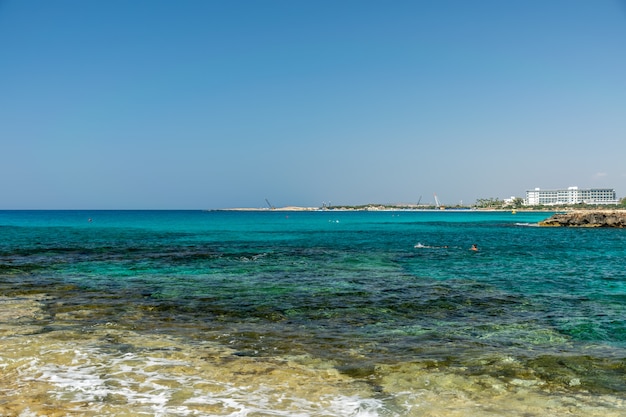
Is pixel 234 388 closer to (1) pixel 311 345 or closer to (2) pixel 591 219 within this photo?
(1) pixel 311 345

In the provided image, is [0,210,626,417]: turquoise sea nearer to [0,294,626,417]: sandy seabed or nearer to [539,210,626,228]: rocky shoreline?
[0,294,626,417]: sandy seabed

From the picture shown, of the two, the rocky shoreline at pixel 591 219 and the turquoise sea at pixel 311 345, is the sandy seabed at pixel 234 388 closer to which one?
the turquoise sea at pixel 311 345

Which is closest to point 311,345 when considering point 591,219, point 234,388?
point 234,388

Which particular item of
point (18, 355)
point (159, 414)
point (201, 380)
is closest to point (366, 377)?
point (201, 380)

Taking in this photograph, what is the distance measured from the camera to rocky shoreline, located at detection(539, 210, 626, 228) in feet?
287

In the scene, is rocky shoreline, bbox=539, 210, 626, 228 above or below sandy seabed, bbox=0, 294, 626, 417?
above

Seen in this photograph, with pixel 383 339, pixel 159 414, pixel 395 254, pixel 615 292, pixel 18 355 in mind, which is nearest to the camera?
pixel 159 414

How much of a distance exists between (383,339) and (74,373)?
8008mm

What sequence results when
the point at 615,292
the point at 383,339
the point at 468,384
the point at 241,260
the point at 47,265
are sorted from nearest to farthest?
1. the point at 468,384
2. the point at 383,339
3. the point at 615,292
4. the point at 47,265
5. the point at 241,260

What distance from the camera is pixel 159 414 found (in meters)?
8.10

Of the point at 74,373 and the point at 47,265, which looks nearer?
the point at 74,373

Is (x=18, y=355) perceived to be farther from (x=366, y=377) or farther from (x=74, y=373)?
(x=366, y=377)

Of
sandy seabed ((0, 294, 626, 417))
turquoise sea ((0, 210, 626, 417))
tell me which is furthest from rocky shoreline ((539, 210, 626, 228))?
sandy seabed ((0, 294, 626, 417))

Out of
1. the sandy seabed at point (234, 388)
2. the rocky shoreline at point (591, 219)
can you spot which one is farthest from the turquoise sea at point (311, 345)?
the rocky shoreline at point (591, 219)
